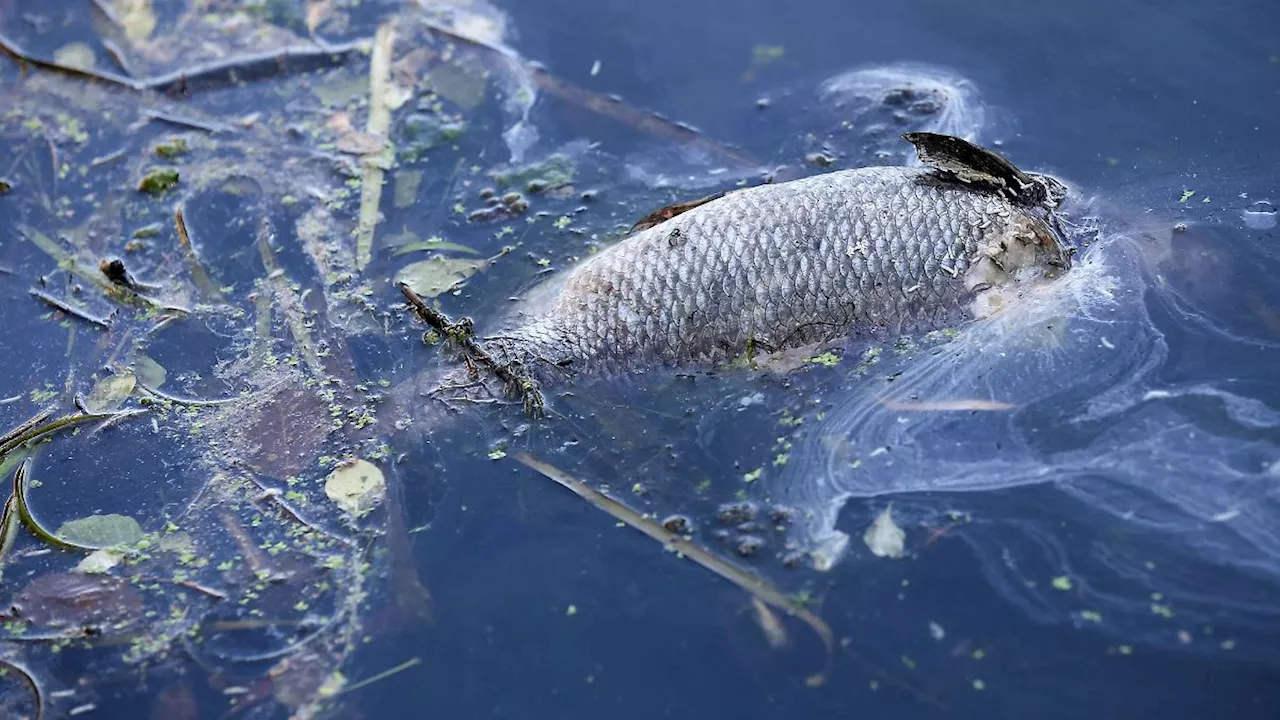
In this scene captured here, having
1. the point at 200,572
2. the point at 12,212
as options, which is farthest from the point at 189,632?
the point at 12,212

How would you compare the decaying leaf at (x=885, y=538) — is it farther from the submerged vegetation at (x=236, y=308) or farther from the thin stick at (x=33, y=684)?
the thin stick at (x=33, y=684)

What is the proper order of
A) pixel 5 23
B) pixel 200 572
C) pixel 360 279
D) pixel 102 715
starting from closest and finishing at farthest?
pixel 102 715, pixel 200 572, pixel 360 279, pixel 5 23

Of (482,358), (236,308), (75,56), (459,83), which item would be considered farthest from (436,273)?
(75,56)

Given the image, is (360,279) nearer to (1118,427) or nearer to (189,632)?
(189,632)

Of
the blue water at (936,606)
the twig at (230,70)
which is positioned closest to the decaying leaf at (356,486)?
the blue water at (936,606)

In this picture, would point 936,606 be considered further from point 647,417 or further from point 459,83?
point 459,83

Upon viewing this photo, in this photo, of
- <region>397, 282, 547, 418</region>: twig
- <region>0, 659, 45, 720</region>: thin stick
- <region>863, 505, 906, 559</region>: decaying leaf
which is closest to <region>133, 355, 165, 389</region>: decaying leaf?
<region>397, 282, 547, 418</region>: twig

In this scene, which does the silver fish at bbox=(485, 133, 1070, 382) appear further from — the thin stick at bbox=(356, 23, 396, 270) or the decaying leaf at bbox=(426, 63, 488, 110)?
the decaying leaf at bbox=(426, 63, 488, 110)
